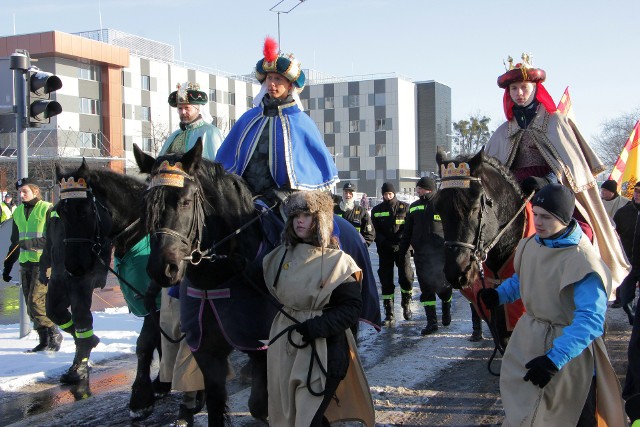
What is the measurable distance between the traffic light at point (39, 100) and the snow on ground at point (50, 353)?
2.94 m

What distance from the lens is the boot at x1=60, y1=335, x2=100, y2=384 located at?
6.73 metres

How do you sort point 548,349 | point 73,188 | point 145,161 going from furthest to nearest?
1. point 73,188
2. point 145,161
3. point 548,349

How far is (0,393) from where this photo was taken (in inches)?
257

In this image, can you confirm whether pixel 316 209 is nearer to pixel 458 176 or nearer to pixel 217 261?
pixel 217 261

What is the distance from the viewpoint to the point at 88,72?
4347 centimetres

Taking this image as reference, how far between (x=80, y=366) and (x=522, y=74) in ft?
17.2

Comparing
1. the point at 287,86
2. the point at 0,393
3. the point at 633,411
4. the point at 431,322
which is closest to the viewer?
the point at 633,411

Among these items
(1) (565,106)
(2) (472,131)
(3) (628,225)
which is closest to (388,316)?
(3) (628,225)

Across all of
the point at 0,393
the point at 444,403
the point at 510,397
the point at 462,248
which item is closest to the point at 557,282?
the point at 510,397

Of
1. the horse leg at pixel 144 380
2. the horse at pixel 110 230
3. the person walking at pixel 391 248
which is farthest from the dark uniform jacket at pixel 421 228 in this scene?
the horse leg at pixel 144 380

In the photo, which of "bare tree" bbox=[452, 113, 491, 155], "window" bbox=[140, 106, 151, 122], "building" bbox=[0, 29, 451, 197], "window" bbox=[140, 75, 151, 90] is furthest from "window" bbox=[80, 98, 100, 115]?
"bare tree" bbox=[452, 113, 491, 155]

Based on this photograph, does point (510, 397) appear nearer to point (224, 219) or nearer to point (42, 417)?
point (224, 219)

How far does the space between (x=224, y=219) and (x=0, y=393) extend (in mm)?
3824

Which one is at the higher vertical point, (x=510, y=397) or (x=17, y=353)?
(x=510, y=397)
